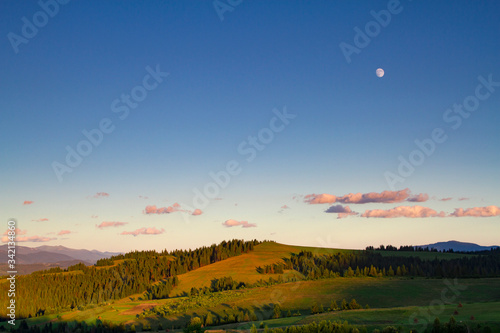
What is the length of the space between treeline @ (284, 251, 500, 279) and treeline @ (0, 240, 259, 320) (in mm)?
35909

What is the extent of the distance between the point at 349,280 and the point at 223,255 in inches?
3196

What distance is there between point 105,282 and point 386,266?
103 m

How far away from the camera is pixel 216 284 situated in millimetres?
130000

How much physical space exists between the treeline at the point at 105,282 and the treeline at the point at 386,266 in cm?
3591

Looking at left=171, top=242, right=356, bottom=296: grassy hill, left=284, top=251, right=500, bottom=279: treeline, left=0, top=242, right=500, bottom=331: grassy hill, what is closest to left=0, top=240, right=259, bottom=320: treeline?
left=171, top=242, right=356, bottom=296: grassy hill

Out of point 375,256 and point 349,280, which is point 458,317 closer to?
point 349,280

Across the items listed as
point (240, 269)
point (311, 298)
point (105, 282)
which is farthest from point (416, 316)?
point (105, 282)

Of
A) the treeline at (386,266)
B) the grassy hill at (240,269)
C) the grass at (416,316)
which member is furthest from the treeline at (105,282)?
the grass at (416,316)

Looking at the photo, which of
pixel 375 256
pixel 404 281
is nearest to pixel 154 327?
pixel 404 281

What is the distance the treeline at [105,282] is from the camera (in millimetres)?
143875

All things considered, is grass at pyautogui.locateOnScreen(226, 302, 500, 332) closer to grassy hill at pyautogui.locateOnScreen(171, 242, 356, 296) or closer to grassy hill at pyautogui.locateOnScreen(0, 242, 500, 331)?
grassy hill at pyautogui.locateOnScreen(0, 242, 500, 331)

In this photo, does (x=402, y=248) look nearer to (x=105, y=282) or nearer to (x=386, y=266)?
(x=386, y=266)

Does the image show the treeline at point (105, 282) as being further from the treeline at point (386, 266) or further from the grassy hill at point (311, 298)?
the grassy hill at point (311, 298)

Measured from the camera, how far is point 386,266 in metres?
129
